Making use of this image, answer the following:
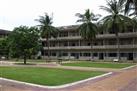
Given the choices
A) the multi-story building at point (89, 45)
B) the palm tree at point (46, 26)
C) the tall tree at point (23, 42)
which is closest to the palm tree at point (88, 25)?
the multi-story building at point (89, 45)

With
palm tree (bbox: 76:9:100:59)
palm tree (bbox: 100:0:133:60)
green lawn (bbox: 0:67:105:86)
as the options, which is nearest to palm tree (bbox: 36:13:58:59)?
palm tree (bbox: 76:9:100:59)

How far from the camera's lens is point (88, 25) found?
219ft

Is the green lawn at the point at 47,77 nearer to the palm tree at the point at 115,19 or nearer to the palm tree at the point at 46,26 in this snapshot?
the palm tree at the point at 115,19

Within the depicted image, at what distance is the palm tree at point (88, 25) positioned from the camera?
219 feet

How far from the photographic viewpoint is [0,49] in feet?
243

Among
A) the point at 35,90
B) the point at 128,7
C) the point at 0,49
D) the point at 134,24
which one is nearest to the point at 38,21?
the point at 0,49

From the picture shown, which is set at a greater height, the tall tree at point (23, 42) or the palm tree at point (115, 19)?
the palm tree at point (115, 19)

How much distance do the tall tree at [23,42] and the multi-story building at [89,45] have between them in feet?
87.0

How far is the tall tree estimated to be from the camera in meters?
48.5

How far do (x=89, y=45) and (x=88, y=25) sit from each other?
10.3m

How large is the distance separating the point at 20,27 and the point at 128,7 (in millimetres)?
25063

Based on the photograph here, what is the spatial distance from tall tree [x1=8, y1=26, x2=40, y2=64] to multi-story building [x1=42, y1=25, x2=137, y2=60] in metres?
26.5

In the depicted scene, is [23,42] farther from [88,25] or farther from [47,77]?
[47,77]

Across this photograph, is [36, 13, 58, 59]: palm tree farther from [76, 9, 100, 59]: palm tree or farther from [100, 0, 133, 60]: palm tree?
[100, 0, 133, 60]: palm tree
